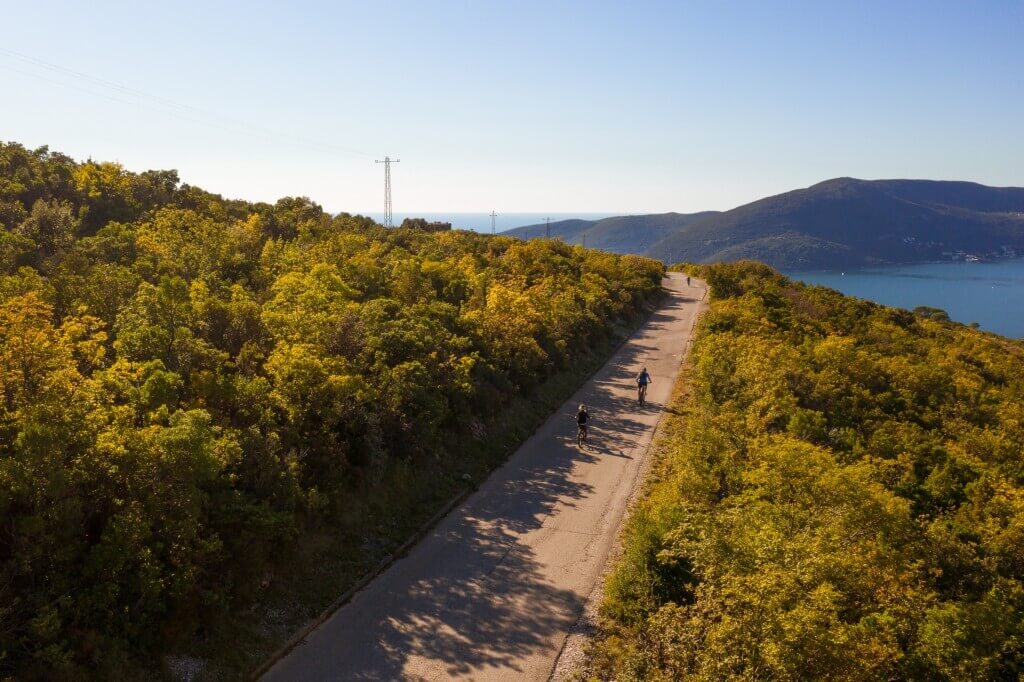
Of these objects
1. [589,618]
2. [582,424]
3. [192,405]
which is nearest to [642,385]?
[582,424]

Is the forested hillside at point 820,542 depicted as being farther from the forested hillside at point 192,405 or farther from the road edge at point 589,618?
the forested hillside at point 192,405

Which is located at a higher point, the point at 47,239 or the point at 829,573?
the point at 47,239

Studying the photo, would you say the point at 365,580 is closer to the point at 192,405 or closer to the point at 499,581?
the point at 499,581

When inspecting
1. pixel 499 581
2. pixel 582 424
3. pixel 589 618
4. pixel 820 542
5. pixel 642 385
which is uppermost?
pixel 820 542

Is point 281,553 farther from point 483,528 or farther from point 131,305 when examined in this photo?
point 131,305

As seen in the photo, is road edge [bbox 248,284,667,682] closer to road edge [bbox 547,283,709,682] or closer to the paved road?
the paved road

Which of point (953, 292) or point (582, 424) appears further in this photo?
point (953, 292)

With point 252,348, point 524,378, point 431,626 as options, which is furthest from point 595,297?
point 431,626
